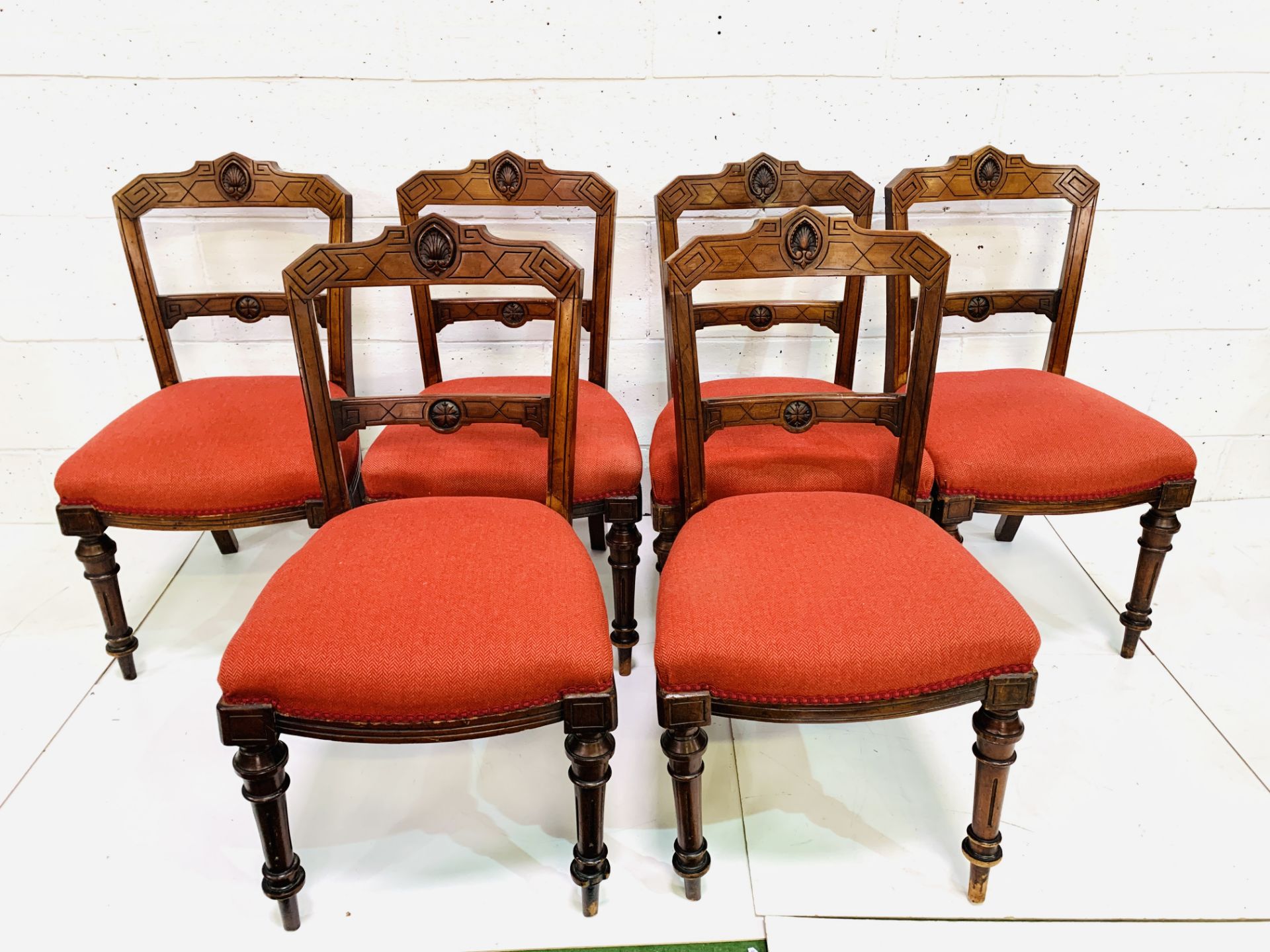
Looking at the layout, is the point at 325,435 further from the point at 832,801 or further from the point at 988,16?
the point at 988,16

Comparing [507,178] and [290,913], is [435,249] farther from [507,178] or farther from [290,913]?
[290,913]

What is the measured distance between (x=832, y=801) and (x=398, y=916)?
0.75 m

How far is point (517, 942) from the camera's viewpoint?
1260 mm

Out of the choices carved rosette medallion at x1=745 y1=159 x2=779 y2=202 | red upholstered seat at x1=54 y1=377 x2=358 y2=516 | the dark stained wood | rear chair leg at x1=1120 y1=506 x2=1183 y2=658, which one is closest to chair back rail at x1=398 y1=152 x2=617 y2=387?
carved rosette medallion at x1=745 y1=159 x2=779 y2=202

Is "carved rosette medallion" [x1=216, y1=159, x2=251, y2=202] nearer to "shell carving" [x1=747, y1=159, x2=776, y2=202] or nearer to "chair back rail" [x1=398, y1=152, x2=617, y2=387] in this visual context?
"chair back rail" [x1=398, y1=152, x2=617, y2=387]

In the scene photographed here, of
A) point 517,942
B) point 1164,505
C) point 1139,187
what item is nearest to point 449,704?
point 517,942

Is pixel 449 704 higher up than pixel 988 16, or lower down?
lower down

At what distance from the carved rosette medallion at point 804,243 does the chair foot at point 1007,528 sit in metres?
1.22

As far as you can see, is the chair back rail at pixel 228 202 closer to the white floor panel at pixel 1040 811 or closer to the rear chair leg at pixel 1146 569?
the white floor panel at pixel 1040 811

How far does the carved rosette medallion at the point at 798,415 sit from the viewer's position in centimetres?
144

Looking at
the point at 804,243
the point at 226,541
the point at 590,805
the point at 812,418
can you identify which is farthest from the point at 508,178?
the point at 590,805

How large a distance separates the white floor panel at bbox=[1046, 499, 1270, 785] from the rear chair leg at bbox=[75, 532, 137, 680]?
7.29 feet

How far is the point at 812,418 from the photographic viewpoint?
1447mm

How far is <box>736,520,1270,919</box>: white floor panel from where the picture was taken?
4.33ft
